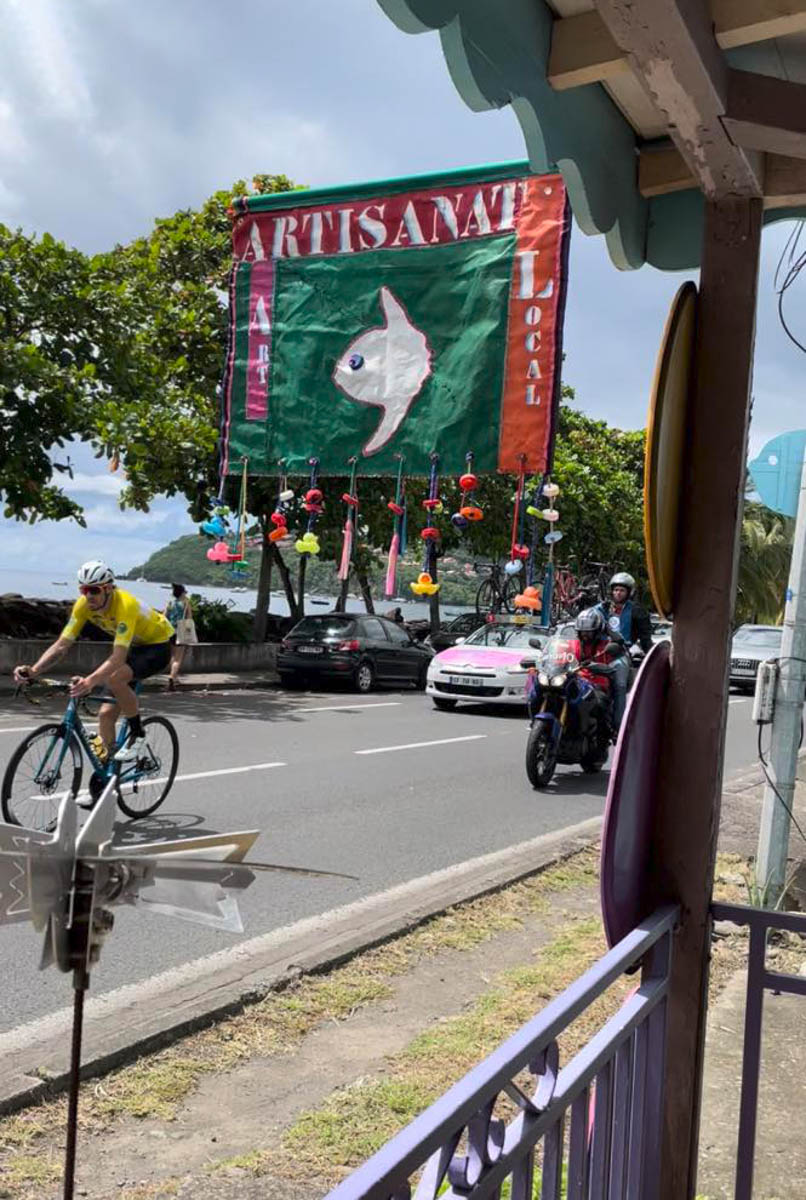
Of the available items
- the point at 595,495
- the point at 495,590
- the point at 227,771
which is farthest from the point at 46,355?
the point at 595,495

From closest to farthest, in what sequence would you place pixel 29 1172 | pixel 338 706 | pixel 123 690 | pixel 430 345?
pixel 29 1172 → pixel 430 345 → pixel 123 690 → pixel 338 706

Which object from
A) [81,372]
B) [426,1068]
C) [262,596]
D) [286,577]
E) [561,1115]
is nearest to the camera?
[561,1115]

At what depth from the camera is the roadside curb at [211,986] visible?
3771 millimetres

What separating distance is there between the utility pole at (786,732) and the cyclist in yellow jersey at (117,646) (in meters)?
4.02

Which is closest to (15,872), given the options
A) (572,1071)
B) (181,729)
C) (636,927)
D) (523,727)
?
(572,1071)

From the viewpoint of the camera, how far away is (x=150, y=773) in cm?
802

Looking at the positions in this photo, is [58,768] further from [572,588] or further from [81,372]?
[572,588]

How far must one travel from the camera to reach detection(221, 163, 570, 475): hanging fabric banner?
3781 mm

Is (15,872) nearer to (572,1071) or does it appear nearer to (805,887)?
(572,1071)

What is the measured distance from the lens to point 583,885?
6809mm

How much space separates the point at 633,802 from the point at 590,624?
8.33 m

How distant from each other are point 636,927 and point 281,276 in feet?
8.78

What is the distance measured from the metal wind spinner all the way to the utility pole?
501cm

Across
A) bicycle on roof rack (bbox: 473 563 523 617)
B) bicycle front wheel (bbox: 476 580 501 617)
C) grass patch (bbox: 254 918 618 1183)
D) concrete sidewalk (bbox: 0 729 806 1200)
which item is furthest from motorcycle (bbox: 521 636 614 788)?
bicycle front wheel (bbox: 476 580 501 617)
